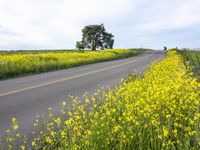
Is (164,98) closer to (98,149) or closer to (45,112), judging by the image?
(98,149)

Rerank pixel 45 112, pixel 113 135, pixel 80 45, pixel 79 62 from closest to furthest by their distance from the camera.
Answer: pixel 113 135, pixel 45 112, pixel 79 62, pixel 80 45

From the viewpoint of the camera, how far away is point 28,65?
22.0m

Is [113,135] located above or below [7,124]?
above

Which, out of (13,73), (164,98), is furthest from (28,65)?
(164,98)

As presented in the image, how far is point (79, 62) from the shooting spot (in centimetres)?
2848

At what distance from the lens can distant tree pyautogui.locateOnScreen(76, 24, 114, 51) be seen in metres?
85.8

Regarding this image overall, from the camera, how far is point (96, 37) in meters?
86.8

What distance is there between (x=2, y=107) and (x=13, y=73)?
10962 millimetres

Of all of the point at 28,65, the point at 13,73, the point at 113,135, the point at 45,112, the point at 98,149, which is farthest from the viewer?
the point at 28,65

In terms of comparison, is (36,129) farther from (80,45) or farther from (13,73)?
(80,45)

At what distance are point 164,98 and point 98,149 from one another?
198 cm

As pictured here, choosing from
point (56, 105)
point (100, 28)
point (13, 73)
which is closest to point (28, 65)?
point (13, 73)

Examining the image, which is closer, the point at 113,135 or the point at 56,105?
the point at 113,135

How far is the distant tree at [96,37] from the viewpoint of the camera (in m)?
85.8
